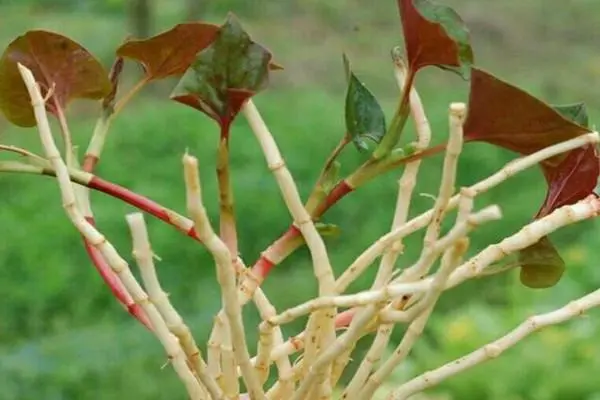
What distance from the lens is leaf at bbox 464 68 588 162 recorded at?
16.1 inches

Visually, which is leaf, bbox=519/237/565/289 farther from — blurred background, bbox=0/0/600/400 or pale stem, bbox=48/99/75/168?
blurred background, bbox=0/0/600/400

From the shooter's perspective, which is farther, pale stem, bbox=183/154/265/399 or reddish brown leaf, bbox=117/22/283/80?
reddish brown leaf, bbox=117/22/283/80

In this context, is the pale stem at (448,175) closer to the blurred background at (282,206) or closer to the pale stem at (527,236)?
the pale stem at (527,236)

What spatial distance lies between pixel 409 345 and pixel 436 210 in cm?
7

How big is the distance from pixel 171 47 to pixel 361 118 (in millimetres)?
93

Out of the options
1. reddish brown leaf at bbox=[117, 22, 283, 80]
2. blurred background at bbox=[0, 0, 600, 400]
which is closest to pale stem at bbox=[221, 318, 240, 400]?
reddish brown leaf at bbox=[117, 22, 283, 80]

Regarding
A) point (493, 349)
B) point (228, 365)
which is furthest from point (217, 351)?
point (493, 349)

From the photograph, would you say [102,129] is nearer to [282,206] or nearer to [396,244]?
[396,244]

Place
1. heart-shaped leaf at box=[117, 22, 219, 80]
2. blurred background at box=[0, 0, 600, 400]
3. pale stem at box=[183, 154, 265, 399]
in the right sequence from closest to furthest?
1. pale stem at box=[183, 154, 265, 399]
2. heart-shaped leaf at box=[117, 22, 219, 80]
3. blurred background at box=[0, 0, 600, 400]

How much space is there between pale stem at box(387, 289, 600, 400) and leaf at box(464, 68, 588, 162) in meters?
0.07

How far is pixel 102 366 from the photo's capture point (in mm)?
2111

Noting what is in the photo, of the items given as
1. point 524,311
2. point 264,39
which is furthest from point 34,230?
point 264,39

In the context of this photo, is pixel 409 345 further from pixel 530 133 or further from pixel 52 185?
pixel 52 185

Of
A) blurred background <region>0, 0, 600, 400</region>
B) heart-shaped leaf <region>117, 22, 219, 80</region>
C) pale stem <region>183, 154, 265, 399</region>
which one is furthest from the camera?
blurred background <region>0, 0, 600, 400</region>
